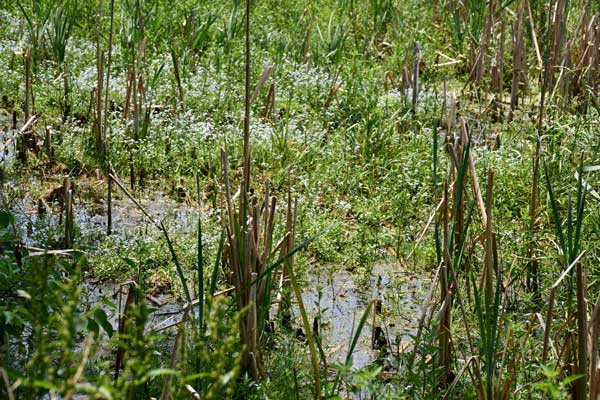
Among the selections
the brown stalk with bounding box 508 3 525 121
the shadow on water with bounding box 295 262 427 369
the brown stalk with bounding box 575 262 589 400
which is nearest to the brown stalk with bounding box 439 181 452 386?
the shadow on water with bounding box 295 262 427 369

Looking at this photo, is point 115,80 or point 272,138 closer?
point 272,138

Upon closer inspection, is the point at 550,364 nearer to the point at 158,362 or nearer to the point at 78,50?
the point at 158,362

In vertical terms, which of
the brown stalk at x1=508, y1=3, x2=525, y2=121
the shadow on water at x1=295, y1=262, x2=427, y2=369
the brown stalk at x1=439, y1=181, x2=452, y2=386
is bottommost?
the shadow on water at x1=295, y1=262, x2=427, y2=369

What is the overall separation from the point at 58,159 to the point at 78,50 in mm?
1609

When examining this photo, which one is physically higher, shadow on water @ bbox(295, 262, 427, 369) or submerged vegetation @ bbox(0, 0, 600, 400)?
submerged vegetation @ bbox(0, 0, 600, 400)

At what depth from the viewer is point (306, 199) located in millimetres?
5215

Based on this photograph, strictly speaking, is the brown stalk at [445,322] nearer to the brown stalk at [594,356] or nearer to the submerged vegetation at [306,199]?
the submerged vegetation at [306,199]

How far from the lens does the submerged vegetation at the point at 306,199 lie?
3139 mm

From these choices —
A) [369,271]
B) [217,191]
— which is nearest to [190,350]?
[369,271]

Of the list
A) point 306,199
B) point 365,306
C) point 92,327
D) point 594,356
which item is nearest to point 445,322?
point 594,356

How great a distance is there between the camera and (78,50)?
6930 millimetres

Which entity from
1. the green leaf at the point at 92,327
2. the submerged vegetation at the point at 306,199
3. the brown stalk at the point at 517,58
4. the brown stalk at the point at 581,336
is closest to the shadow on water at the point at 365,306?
the submerged vegetation at the point at 306,199

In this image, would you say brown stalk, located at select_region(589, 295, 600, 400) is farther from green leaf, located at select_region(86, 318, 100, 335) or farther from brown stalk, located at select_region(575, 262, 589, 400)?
green leaf, located at select_region(86, 318, 100, 335)

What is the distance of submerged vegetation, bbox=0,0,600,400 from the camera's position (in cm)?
314
